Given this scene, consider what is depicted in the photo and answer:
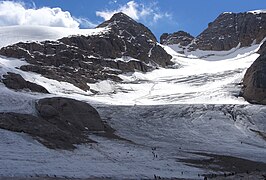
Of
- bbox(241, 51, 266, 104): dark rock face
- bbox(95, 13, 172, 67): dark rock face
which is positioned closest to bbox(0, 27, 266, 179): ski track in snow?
bbox(241, 51, 266, 104): dark rock face

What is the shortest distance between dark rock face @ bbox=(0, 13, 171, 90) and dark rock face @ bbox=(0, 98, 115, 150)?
4644cm

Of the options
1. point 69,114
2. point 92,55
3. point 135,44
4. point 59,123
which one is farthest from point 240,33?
point 59,123

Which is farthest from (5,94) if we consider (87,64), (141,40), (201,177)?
(141,40)

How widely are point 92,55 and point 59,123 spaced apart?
8197 centimetres

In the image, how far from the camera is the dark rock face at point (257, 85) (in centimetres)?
7294

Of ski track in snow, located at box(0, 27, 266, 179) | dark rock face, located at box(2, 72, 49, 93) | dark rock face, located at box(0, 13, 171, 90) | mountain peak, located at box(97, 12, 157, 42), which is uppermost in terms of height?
mountain peak, located at box(97, 12, 157, 42)

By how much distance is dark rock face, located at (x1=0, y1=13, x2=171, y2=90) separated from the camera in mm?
102669

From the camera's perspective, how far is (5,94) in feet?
165

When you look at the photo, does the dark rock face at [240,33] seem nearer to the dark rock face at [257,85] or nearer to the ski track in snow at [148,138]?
the ski track in snow at [148,138]

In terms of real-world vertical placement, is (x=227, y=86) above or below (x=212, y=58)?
below

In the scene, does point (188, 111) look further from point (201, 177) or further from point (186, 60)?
point (186, 60)

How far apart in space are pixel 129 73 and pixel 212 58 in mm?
66734

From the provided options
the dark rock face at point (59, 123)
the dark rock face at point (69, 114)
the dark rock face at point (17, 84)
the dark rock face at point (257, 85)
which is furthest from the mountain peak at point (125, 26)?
the dark rock face at point (59, 123)

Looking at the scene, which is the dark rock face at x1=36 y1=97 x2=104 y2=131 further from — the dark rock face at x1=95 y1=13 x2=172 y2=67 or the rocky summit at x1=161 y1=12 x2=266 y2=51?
the rocky summit at x1=161 y1=12 x2=266 y2=51
